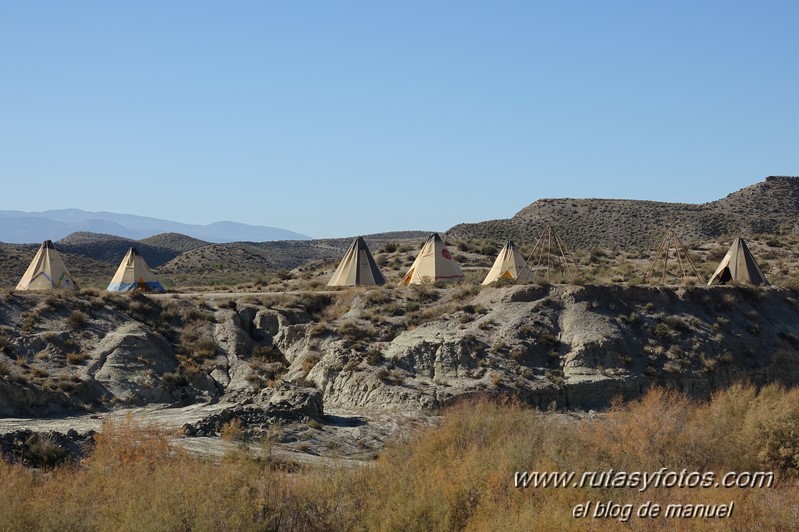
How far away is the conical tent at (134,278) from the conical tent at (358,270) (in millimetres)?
9170

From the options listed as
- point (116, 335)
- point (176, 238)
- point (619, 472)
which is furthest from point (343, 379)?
point (176, 238)

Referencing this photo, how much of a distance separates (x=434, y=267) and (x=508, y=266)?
336cm

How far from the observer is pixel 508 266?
43125mm

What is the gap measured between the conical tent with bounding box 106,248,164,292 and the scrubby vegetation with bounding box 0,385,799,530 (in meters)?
24.1

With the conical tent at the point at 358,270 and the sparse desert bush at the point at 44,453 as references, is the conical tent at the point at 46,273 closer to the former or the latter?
the conical tent at the point at 358,270

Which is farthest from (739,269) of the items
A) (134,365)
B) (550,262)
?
(134,365)

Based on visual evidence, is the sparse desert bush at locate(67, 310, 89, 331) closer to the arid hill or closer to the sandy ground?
the sandy ground

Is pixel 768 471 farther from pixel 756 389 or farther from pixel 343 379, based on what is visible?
pixel 343 379

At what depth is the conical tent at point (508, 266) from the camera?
139 feet

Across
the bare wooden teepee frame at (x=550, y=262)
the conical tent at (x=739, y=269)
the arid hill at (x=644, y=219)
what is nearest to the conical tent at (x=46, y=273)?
the bare wooden teepee frame at (x=550, y=262)

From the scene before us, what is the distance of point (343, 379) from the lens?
2958 centimetres

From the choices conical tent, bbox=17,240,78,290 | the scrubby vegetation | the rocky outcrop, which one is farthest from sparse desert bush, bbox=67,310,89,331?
the scrubby vegetation

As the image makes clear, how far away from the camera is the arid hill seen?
80.4m

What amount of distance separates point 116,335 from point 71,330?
148cm
